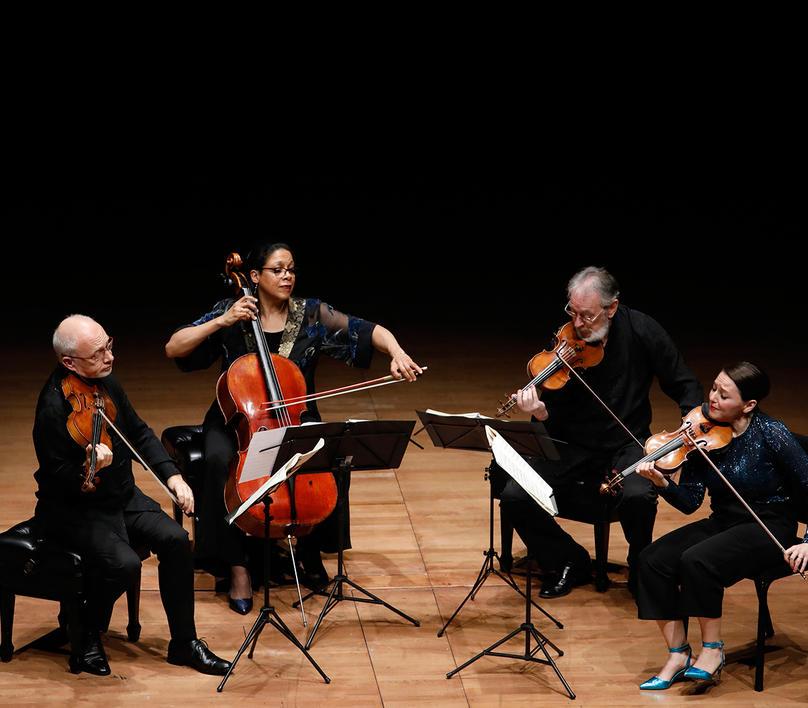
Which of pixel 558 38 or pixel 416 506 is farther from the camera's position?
pixel 558 38

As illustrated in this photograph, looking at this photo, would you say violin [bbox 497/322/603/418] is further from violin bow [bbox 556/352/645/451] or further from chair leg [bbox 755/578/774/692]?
chair leg [bbox 755/578/774/692]

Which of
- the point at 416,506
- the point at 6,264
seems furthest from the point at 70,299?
the point at 416,506

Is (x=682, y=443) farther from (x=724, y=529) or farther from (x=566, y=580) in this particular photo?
(x=566, y=580)

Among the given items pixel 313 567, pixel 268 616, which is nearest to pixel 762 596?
pixel 268 616

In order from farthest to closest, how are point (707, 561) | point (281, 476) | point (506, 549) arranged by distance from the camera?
point (506, 549) → point (707, 561) → point (281, 476)

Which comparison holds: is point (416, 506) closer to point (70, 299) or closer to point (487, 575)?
point (487, 575)

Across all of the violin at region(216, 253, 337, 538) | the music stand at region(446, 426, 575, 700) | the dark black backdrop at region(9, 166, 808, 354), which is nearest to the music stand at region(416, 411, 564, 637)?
the music stand at region(446, 426, 575, 700)

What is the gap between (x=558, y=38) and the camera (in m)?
11.4

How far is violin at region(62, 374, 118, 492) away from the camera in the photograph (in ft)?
11.4

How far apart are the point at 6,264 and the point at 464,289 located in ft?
12.7

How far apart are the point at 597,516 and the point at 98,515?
5.61 ft

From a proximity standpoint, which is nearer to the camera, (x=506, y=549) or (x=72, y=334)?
(x=72, y=334)

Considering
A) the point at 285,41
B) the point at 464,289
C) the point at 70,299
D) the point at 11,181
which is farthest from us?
the point at 11,181

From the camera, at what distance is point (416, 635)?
3.86 m
